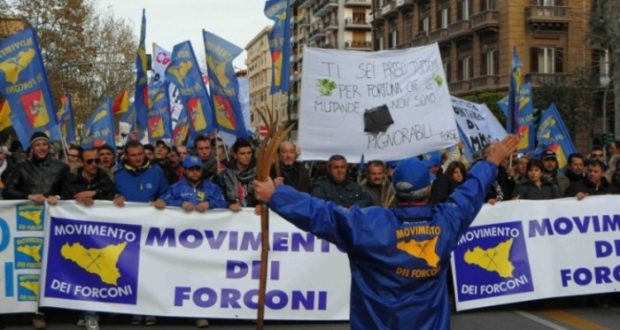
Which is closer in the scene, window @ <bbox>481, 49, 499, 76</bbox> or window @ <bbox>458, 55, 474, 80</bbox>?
window @ <bbox>481, 49, 499, 76</bbox>

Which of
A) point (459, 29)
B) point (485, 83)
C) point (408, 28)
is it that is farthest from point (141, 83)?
point (408, 28)

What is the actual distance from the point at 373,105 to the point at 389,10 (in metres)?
53.6

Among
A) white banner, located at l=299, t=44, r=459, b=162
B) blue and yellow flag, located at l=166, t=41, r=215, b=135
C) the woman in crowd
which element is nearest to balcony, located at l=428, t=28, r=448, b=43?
blue and yellow flag, located at l=166, t=41, r=215, b=135

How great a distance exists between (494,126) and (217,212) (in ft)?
23.9

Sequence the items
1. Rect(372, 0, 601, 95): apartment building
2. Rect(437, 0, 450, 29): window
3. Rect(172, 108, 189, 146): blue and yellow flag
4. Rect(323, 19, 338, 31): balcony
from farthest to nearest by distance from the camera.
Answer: Rect(323, 19, 338, 31): balcony → Rect(437, 0, 450, 29): window → Rect(372, 0, 601, 95): apartment building → Rect(172, 108, 189, 146): blue and yellow flag

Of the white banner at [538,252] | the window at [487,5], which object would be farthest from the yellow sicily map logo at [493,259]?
the window at [487,5]

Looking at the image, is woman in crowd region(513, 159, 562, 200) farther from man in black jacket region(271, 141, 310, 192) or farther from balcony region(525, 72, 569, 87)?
balcony region(525, 72, 569, 87)

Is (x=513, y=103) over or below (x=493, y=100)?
below

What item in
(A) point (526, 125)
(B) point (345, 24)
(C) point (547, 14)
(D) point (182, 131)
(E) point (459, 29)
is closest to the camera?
(A) point (526, 125)

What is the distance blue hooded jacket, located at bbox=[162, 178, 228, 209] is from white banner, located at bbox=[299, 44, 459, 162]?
55.9 inches

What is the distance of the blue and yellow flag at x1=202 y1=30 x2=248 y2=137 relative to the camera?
10.6m

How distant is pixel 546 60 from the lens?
4438 centimetres

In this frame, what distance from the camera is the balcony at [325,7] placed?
292ft

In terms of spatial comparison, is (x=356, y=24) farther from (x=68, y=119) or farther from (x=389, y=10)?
(x=68, y=119)
